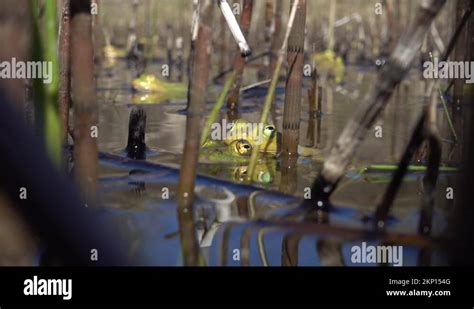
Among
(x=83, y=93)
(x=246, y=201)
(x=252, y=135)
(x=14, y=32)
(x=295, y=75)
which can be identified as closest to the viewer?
(x=14, y=32)

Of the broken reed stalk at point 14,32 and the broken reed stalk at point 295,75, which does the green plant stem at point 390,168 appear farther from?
the broken reed stalk at point 14,32

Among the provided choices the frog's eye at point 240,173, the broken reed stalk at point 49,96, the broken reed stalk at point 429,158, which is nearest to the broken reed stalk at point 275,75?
the frog's eye at point 240,173

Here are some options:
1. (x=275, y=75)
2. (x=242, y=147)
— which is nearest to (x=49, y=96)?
(x=275, y=75)

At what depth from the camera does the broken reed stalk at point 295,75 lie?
18.9 feet

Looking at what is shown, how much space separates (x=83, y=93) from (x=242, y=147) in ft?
10.9

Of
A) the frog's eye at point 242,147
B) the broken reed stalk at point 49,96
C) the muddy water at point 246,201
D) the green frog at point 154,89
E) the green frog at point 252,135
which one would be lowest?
the muddy water at point 246,201

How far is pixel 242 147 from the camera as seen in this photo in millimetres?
6633

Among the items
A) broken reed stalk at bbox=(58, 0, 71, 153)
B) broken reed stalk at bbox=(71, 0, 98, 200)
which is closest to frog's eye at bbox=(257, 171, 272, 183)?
broken reed stalk at bbox=(58, 0, 71, 153)

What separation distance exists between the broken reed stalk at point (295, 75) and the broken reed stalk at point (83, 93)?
2578 millimetres

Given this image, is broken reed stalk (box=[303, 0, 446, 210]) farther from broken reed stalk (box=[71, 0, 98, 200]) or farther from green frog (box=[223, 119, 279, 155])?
green frog (box=[223, 119, 279, 155])

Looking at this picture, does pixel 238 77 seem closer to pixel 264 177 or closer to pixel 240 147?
pixel 240 147

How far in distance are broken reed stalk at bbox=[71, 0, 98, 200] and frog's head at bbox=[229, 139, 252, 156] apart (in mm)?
2958

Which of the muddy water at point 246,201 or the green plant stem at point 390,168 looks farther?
the green plant stem at point 390,168

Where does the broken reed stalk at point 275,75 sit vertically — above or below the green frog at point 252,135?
above
